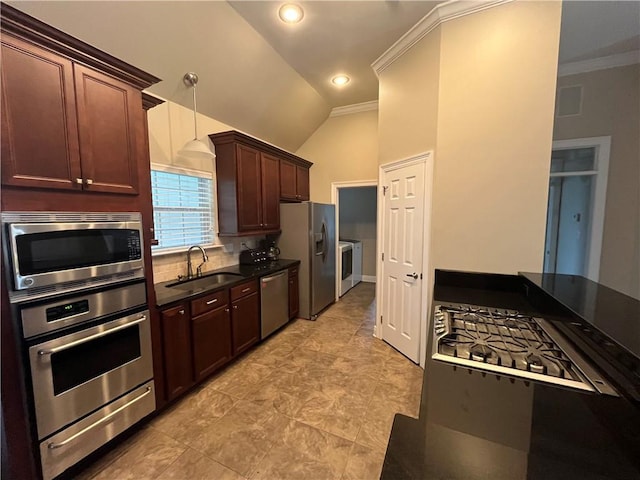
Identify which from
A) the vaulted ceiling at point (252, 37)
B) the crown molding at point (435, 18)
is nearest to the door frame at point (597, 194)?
Result: the vaulted ceiling at point (252, 37)

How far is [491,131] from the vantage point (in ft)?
7.27

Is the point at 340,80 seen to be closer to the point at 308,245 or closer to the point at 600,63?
the point at 308,245

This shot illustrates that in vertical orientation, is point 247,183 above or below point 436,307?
above

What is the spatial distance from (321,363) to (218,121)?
3.10 meters

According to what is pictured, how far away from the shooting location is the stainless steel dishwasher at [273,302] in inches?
128

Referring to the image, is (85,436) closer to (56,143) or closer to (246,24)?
(56,143)

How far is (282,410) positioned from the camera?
219cm

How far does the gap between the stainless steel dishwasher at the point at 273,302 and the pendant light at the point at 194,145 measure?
1.49m

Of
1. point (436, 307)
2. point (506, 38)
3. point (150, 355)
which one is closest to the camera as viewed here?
point (436, 307)

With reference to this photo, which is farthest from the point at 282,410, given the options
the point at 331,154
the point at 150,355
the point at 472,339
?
the point at 331,154

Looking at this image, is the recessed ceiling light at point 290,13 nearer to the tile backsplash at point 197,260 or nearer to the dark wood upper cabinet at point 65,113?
the dark wood upper cabinet at point 65,113

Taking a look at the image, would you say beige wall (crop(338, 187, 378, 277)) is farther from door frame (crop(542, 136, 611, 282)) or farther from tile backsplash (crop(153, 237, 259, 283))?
door frame (crop(542, 136, 611, 282))

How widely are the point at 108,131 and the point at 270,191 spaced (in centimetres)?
225

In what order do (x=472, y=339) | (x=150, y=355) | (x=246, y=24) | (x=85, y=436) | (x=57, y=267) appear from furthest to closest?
(x=246, y=24) < (x=150, y=355) < (x=85, y=436) < (x=57, y=267) < (x=472, y=339)
